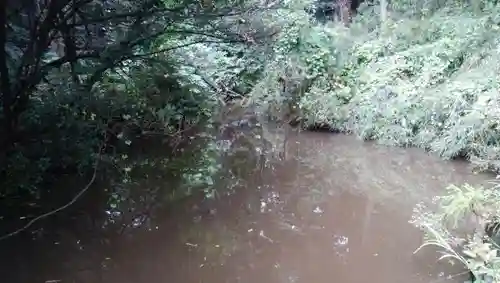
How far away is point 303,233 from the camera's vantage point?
14.4 ft

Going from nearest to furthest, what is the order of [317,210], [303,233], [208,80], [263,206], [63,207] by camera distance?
[303,233] < [63,207] < [317,210] < [263,206] < [208,80]

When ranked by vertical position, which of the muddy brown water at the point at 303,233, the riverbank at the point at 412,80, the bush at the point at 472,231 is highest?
the riverbank at the point at 412,80

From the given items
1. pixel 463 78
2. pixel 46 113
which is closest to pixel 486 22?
pixel 463 78

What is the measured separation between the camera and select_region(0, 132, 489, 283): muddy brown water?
3668 millimetres

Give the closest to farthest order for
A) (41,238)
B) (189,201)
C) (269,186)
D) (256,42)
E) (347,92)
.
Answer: (41,238) → (189,201) → (269,186) → (256,42) → (347,92)

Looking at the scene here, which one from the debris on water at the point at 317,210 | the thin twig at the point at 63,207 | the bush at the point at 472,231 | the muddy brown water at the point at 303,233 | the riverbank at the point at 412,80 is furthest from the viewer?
the riverbank at the point at 412,80

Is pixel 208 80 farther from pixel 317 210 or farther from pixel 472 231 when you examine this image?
pixel 472 231

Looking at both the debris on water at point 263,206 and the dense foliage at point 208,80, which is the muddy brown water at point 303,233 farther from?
the dense foliage at point 208,80

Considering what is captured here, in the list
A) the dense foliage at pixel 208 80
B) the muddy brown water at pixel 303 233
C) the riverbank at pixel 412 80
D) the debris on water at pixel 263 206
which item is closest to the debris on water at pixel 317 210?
the muddy brown water at pixel 303 233

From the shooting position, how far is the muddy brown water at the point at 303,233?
12.0 ft

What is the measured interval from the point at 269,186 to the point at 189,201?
1.04m

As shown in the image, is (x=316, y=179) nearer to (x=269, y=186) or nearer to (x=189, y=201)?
(x=269, y=186)

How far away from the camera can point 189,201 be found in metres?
5.19

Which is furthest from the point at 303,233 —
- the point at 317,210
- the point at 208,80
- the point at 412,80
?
the point at 208,80
